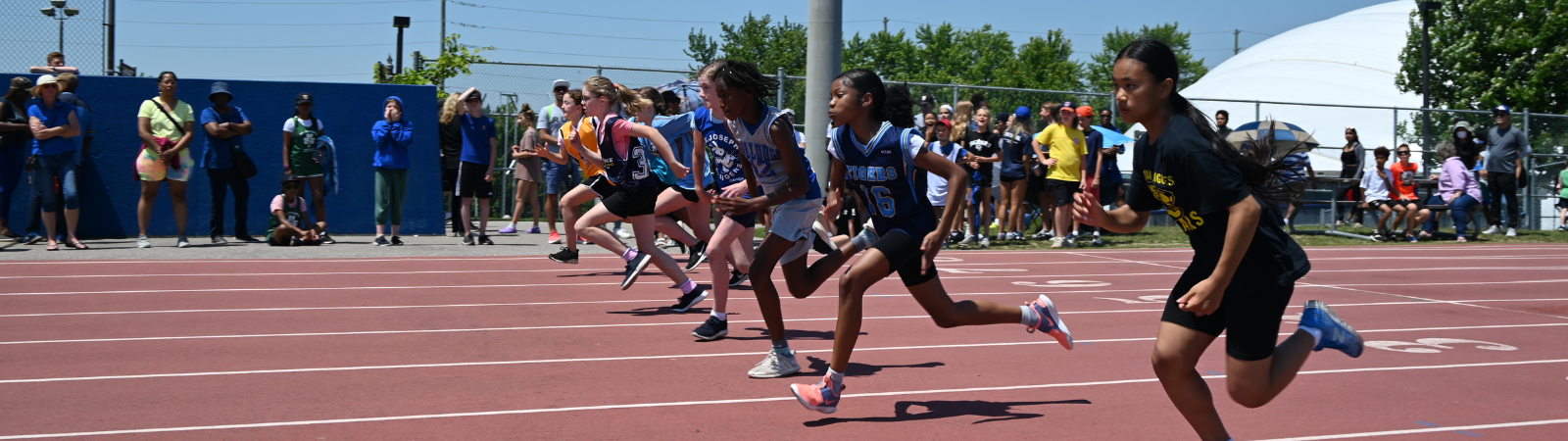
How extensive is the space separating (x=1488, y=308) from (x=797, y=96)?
401 inches

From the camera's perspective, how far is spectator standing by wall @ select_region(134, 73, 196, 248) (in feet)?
39.9

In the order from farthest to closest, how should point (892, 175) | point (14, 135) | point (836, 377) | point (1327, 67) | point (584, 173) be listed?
1. point (1327, 67)
2. point (14, 135)
3. point (584, 173)
4. point (892, 175)
5. point (836, 377)

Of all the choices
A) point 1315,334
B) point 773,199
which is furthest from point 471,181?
point 1315,334

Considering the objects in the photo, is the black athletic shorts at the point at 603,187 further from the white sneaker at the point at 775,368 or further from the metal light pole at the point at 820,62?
the metal light pole at the point at 820,62

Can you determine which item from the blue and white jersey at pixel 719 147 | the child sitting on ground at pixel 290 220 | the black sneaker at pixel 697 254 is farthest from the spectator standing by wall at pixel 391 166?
the blue and white jersey at pixel 719 147

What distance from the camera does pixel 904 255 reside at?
498cm

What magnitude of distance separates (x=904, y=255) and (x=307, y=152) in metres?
10.1

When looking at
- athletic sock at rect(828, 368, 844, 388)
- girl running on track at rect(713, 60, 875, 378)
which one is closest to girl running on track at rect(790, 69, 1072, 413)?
athletic sock at rect(828, 368, 844, 388)

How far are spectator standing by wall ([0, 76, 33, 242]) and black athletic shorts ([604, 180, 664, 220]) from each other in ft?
24.0

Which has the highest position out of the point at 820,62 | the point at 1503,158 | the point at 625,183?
the point at 820,62

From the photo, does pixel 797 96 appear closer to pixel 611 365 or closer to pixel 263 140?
pixel 263 140

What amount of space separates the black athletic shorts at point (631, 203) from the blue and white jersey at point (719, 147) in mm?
957

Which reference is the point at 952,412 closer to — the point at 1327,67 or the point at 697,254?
the point at 697,254

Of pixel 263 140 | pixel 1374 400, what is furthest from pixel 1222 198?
pixel 263 140
